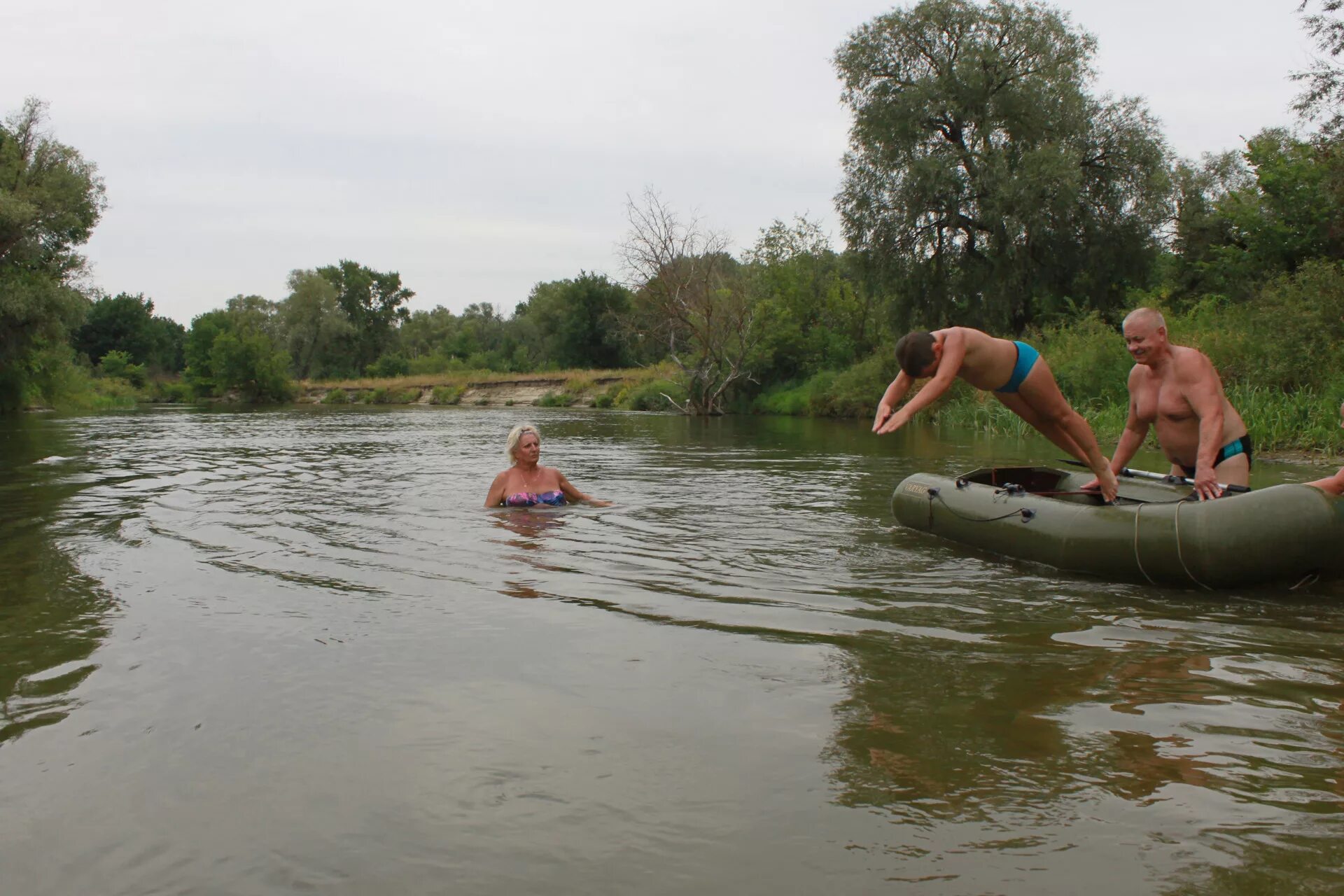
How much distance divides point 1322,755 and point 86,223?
35.4m

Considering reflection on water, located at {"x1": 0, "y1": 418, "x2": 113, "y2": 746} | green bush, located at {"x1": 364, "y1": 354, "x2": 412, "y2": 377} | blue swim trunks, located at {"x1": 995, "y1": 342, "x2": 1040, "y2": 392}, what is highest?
green bush, located at {"x1": 364, "y1": 354, "x2": 412, "y2": 377}

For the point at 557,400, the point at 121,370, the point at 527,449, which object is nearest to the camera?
the point at 527,449

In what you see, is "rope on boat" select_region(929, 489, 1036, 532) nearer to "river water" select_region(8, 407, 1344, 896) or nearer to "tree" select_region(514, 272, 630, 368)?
"river water" select_region(8, 407, 1344, 896)

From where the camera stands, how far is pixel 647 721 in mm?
3600

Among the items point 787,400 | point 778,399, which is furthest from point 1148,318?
point 778,399

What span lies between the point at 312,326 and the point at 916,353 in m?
72.6

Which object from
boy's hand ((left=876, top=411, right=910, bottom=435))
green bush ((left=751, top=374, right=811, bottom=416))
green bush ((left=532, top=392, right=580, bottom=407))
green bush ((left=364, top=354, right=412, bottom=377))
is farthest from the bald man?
green bush ((left=364, top=354, right=412, bottom=377))

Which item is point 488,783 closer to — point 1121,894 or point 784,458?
point 1121,894

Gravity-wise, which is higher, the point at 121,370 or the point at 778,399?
the point at 121,370

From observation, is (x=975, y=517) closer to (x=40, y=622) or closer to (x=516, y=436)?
(x=516, y=436)

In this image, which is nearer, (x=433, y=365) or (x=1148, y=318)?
(x=1148, y=318)

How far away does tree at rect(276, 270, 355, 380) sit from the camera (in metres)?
72.4

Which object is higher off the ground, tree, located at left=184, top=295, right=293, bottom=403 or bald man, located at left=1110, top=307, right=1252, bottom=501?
tree, located at left=184, top=295, right=293, bottom=403

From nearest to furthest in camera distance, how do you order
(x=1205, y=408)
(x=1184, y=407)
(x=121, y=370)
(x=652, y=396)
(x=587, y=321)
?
(x=1205, y=408), (x=1184, y=407), (x=652, y=396), (x=587, y=321), (x=121, y=370)
